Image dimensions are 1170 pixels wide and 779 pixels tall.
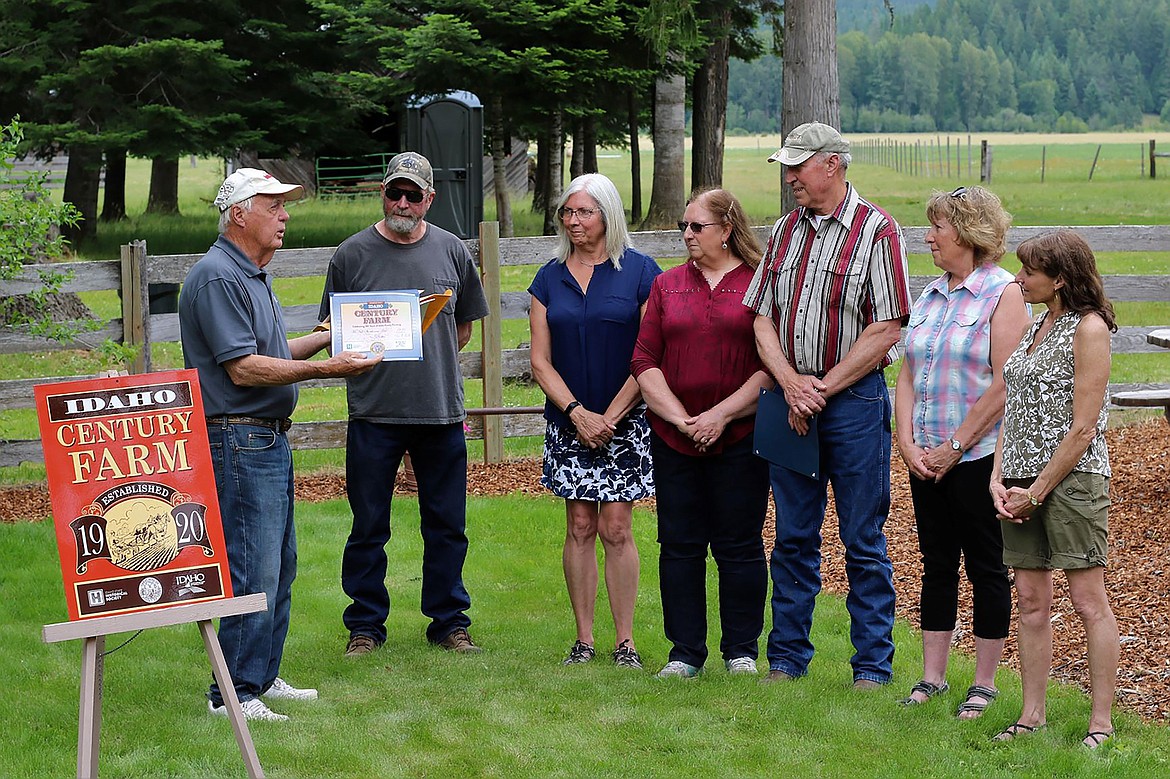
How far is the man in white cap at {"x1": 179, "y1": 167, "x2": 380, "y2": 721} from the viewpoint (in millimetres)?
4691

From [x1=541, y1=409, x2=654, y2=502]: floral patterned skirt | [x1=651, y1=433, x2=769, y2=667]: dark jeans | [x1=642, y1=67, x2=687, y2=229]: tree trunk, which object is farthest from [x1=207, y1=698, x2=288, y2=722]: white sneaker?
[x1=642, y1=67, x2=687, y2=229]: tree trunk

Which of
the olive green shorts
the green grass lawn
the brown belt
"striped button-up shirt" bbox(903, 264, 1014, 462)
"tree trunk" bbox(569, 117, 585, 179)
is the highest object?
"tree trunk" bbox(569, 117, 585, 179)

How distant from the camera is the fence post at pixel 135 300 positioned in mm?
8820

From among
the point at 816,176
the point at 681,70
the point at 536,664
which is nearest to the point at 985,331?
the point at 816,176

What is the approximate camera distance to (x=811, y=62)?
10.6 metres

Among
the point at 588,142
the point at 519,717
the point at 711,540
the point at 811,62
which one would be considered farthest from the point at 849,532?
the point at 588,142

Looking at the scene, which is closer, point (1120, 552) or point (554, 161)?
point (1120, 552)

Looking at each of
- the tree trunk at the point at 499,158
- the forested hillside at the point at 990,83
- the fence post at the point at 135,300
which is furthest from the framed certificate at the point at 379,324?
the forested hillside at the point at 990,83

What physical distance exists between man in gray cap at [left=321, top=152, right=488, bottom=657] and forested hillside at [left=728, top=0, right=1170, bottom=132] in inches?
5204

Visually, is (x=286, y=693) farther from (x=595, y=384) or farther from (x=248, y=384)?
(x=595, y=384)

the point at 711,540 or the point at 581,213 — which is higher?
the point at 581,213

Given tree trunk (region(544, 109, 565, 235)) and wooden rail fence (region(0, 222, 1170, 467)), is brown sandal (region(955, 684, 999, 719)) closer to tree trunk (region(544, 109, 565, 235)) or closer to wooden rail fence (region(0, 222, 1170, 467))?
wooden rail fence (region(0, 222, 1170, 467))

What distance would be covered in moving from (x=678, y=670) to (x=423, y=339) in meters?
1.76

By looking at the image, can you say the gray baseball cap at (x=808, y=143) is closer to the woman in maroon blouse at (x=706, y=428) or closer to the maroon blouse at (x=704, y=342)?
the woman in maroon blouse at (x=706, y=428)
